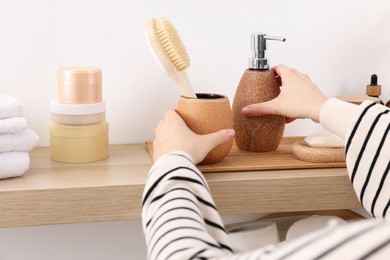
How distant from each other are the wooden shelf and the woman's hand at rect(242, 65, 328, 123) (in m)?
0.09

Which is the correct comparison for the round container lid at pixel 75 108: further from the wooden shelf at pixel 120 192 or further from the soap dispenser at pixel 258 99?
the soap dispenser at pixel 258 99

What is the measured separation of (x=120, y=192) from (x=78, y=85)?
191 mm

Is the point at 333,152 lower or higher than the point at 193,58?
lower

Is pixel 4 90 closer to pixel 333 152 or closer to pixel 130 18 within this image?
pixel 130 18

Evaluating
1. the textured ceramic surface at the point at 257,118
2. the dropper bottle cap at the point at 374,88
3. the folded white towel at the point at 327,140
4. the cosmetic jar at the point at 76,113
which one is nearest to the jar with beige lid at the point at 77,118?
the cosmetic jar at the point at 76,113

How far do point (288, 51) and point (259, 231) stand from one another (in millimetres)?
323

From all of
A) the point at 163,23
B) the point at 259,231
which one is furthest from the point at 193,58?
the point at 259,231

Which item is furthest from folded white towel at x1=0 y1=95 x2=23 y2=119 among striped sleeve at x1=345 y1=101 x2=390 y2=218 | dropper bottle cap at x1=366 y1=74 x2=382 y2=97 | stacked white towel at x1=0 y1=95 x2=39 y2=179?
dropper bottle cap at x1=366 y1=74 x2=382 y2=97

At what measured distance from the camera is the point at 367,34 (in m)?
1.05

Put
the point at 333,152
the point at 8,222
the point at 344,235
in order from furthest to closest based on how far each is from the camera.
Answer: the point at 333,152 < the point at 8,222 < the point at 344,235

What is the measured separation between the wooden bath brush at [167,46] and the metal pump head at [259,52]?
0.12 meters

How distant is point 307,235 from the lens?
0.40m

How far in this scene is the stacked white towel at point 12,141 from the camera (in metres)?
0.76

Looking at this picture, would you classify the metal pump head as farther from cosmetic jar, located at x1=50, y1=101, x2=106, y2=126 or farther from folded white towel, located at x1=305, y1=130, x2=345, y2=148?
cosmetic jar, located at x1=50, y1=101, x2=106, y2=126
